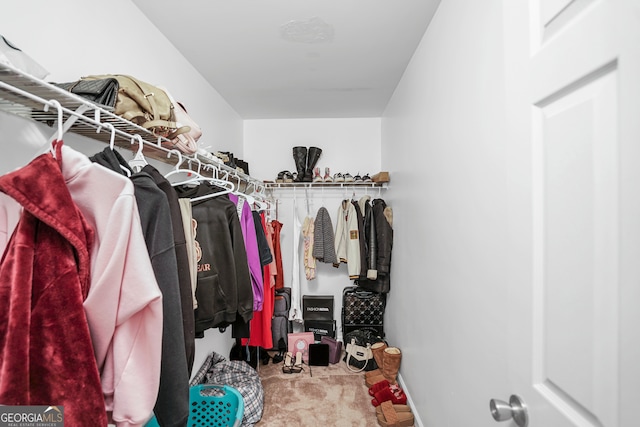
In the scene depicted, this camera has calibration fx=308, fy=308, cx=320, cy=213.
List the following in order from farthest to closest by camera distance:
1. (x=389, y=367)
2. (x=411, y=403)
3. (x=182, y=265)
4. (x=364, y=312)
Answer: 1. (x=364, y=312)
2. (x=389, y=367)
3. (x=411, y=403)
4. (x=182, y=265)

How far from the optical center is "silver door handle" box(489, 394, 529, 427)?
0.73 meters

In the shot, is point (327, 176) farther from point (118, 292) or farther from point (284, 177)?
point (118, 292)

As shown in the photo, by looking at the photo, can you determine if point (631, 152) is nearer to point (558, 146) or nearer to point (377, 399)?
point (558, 146)

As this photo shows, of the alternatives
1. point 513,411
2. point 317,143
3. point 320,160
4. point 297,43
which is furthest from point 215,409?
point 317,143

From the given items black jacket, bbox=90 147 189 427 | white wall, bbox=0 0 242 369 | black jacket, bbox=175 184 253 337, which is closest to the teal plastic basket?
white wall, bbox=0 0 242 369

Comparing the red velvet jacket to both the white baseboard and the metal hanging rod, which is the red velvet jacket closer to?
the metal hanging rod

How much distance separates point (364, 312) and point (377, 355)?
473 mm

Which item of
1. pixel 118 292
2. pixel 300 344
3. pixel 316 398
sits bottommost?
pixel 316 398

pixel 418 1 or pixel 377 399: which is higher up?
pixel 418 1

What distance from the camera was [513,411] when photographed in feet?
2.48

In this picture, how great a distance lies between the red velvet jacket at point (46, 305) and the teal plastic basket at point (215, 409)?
58.2 inches

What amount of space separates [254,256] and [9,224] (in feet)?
4.20

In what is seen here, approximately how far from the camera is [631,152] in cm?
46

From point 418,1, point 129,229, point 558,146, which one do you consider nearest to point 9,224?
point 129,229
